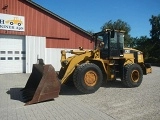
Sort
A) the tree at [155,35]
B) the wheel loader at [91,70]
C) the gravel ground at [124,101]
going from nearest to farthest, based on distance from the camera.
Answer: the gravel ground at [124,101] → the wheel loader at [91,70] → the tree at [155,35]

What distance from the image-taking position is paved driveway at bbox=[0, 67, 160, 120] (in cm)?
652

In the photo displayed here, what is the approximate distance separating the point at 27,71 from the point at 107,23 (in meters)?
33.6

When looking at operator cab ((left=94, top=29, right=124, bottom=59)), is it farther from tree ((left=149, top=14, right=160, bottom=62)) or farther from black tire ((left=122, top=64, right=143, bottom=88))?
tree ((left=149, top=14, right=160, bottom=62))

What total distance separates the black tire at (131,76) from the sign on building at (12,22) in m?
9.65

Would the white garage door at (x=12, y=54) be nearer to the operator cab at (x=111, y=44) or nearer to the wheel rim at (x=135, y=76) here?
the operator cab at (x=111, y=44)

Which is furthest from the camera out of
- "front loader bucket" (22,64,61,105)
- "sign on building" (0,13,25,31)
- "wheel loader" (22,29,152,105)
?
"sign on building" (0,13,25,31)

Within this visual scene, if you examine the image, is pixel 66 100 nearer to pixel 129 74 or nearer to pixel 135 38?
pixel 129 74

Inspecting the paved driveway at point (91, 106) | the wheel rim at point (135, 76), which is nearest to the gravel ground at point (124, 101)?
the paved driveway at point (91, 106)

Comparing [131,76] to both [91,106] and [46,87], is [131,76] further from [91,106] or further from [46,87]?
[46,87]

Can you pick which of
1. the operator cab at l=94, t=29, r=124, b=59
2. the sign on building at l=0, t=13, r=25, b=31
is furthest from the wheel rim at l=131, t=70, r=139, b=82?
the sign on building at l=0, t=13, r=25, b=31

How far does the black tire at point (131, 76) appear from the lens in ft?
35.6

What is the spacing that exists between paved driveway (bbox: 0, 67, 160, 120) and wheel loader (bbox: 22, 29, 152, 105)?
1.28 feet

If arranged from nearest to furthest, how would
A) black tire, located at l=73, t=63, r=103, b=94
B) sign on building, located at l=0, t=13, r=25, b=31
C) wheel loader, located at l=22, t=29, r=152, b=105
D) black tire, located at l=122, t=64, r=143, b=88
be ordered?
1. wheel loader, located at l=22, t=29, r=152, b=105
2. black tire, located at l=73, t=63, r=103, b=94
3. black tire, located at l=122, t=64, r=143, b=88
4. sign on building, located at l=0, t=13, r=25, b=31

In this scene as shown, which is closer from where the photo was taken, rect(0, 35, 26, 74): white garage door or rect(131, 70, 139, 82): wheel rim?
rect(131, 70, 139, 82): wheel rim
